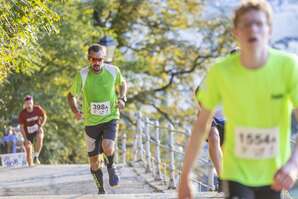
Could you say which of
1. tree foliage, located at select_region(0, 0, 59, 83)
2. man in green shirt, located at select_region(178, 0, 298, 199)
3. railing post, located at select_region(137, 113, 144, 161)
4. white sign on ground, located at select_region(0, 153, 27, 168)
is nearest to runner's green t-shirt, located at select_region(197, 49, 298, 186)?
man in green shirt, located at select_region(178, 0, 298, 199)

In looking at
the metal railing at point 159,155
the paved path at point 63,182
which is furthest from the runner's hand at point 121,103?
the paved path at point 63,182

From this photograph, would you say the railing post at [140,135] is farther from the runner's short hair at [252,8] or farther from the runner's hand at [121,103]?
the runner's short hair at [252,8]

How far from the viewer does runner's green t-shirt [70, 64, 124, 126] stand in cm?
1159

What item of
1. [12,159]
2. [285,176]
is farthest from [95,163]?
[12,159]

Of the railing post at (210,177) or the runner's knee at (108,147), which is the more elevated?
the runner's knee at (108,147)

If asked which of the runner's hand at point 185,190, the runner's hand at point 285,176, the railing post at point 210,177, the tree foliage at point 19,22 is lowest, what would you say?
the runner's hand at point 185,190

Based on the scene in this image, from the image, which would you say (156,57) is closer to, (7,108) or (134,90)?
(134,90)

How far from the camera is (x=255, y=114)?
5113 mm

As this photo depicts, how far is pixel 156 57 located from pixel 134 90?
2469 mm

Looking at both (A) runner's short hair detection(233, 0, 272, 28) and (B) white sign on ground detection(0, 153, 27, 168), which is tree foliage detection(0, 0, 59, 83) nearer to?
(A) runner's short hair detection(233, 0, 272, 28)

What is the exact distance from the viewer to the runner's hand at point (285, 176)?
16.2ft

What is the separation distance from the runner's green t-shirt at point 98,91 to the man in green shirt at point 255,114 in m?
6.47

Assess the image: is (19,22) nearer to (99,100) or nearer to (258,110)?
(99,100)

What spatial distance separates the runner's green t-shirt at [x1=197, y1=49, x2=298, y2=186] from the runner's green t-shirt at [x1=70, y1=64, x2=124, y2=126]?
650 centimetres
